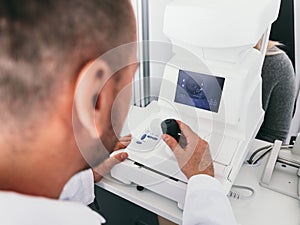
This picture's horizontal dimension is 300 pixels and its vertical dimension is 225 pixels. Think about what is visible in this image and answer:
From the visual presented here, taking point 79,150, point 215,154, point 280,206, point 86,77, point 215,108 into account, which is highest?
point 86,77

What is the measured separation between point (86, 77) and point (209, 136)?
0.64 m

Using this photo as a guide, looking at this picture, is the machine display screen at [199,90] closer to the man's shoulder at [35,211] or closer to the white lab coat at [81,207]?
the white lab coat at [81,207]

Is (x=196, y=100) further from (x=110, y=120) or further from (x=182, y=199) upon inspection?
(x=110, y=120)

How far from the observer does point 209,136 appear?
36.3 inches

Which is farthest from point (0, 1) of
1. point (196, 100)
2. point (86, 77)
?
point (196, 100)

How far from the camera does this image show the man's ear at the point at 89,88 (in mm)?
346

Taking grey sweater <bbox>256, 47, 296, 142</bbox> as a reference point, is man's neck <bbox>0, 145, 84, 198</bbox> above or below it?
above

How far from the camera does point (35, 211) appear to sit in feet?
1.28

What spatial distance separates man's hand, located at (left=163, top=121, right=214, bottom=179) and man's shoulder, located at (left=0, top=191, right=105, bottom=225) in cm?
45

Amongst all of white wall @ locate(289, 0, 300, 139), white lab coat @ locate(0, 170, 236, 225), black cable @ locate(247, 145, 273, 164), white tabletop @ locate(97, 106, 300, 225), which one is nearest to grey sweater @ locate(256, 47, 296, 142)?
black cable @ locate(247, 145, 273, 164)

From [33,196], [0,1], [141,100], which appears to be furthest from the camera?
[141,100]

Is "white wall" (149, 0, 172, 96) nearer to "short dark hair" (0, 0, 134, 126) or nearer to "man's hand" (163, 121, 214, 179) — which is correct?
"man's hand" (163, 121, 214, 179)

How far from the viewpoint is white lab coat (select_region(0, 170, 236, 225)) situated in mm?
380

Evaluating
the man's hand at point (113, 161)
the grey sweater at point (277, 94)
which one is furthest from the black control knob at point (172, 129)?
the grey sweater at point (277, 94)
